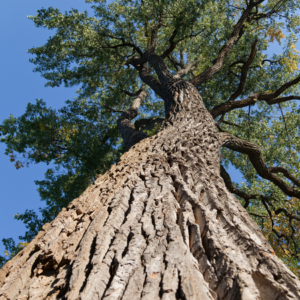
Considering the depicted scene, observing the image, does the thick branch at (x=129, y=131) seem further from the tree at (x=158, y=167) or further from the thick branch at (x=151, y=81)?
the thick branch at (x=151, y=81)

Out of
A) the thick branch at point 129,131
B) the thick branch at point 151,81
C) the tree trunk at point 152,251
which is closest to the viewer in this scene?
the tree trunk at point 152,251

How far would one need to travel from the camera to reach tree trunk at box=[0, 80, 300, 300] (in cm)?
123

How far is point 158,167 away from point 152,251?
1.34m

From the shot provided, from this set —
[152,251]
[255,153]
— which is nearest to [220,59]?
[255,153]

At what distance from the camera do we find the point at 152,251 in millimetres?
1459

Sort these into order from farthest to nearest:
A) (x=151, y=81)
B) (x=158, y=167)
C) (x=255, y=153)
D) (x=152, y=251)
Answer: (x=151, y=81) < (x=255, y=153) < (x=158, y=167) < (x=152, y=251)

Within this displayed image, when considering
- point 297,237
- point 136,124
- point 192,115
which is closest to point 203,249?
point 192,115

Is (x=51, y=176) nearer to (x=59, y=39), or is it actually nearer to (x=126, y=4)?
(x=59, y=39)

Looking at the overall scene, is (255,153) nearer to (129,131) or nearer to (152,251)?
(129,131)

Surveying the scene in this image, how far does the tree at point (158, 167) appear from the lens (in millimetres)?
1321

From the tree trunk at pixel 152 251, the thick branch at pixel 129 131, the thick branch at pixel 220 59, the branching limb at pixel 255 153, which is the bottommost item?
the tree trunk at pixel 152 251

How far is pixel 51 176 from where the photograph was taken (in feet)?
28.4

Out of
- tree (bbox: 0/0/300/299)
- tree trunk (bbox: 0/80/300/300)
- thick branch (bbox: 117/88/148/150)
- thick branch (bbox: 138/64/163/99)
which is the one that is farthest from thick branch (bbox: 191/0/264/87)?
tree trunk (bbox: 0/80/300/300)

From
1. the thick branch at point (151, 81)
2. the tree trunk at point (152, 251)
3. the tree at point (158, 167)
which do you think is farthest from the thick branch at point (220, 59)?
the tree trunk at point (152, 251)
